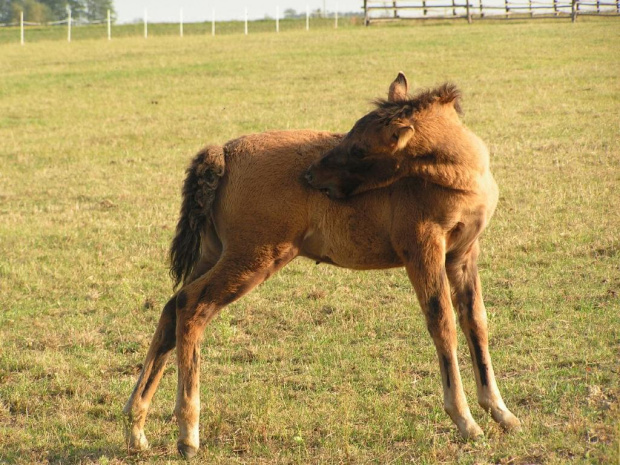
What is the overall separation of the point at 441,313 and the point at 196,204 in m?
1.71

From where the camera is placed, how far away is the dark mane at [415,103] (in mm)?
5000

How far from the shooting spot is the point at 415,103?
509 centimetres

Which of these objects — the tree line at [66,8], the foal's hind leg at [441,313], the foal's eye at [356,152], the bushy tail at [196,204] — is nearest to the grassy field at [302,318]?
the foal's hind leg at [441,313]

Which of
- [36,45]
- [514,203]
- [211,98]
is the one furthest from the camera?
[36,45]

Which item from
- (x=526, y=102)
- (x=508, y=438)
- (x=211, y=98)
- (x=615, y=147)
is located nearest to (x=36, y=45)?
(x=211, y=98)

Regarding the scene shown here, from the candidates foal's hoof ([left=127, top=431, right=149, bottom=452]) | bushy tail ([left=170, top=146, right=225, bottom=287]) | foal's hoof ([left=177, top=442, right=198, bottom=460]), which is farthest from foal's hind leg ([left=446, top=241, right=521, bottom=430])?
foal's hoof ([left=127, top=431, right=149, bottom=452])

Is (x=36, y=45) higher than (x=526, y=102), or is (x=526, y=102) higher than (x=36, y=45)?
(x=36, y=45)

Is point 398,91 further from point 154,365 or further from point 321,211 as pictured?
point 154,365

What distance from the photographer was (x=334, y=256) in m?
5.23

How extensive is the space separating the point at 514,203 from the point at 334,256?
637 cm

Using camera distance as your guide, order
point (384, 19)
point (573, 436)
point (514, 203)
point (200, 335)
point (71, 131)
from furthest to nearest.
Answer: point (384, 19), point (71, 131), point (514, 203), point (200, 335), point (573, 436)

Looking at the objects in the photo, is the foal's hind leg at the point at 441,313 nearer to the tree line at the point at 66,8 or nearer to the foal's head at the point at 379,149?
the foal's head at the point at 379,149

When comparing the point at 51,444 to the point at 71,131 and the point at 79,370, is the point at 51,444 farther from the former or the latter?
the point at 71,131

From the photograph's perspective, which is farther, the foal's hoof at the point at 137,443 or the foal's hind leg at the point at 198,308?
the foal's hoof at the point at 137,443
